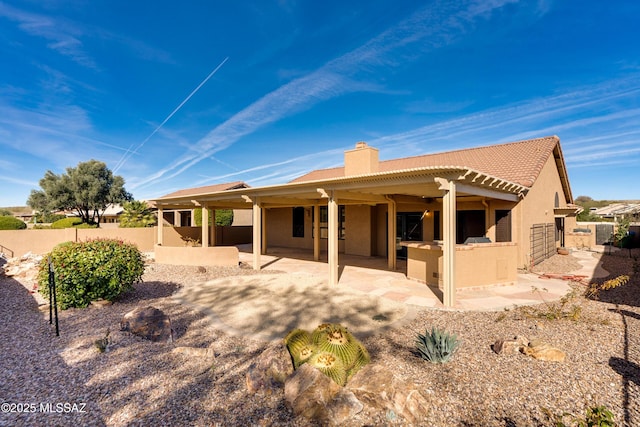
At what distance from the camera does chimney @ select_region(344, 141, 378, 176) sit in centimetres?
1234

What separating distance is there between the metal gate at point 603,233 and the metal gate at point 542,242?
1091 centimetres

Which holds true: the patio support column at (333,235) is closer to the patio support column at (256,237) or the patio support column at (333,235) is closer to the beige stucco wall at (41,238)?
the patio support column at (256,237)

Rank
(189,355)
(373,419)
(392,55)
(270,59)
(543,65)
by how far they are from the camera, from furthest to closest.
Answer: (270,59), (392,55), (543,65), (189,355), (373,419)

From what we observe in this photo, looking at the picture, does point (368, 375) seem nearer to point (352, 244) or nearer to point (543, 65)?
point (352, 244)

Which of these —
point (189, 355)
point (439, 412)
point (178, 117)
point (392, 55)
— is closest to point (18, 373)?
point (189, 355)

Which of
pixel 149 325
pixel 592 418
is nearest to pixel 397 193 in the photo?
pixel 149 325

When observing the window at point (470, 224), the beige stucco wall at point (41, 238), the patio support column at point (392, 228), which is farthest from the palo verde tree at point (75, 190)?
the window at point (470, 224)

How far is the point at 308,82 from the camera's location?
58.2 feet

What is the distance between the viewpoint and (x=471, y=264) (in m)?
8.34

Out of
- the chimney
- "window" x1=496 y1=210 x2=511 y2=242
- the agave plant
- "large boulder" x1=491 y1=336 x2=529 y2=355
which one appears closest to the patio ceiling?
"window" x1=496 y1=210 x2=511 y2=242

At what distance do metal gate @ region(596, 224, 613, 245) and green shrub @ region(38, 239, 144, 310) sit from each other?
1186 inches

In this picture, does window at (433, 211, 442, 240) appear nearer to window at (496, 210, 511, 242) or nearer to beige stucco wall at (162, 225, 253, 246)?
window at (496, 210, 511, 242)

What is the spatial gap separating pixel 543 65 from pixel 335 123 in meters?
12.4

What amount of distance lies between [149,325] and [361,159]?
9636mm
